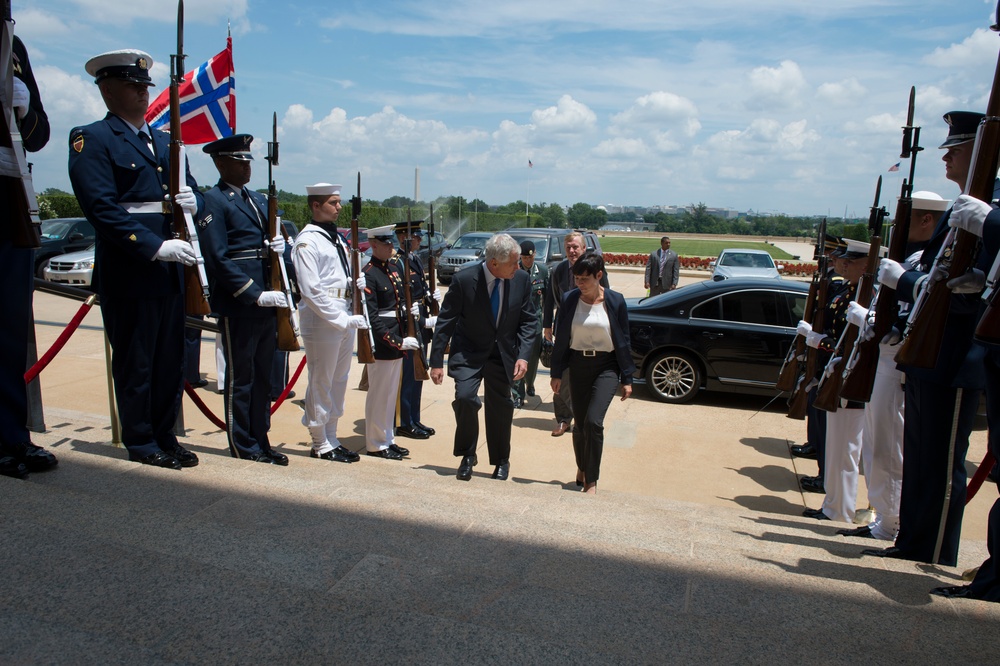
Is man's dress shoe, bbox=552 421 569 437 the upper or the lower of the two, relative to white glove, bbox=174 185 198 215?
lower

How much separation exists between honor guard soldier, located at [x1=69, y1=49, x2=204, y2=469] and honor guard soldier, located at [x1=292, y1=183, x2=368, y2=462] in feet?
4.26

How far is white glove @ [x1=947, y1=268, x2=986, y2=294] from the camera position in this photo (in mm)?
3096

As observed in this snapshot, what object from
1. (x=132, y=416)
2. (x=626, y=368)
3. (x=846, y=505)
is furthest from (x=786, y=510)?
(x=132, y=416)

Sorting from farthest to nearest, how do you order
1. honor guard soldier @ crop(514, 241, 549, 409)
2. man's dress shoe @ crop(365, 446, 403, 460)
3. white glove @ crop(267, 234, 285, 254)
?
honor guard soldier @ crop(514, 241, 549, 409) < man's dress shoe @ crop(365, 446, 403, 460) < white glove @ crop(267, 234, 285, 254)

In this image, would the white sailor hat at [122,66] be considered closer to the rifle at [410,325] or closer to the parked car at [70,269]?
the rifle at [410,325]

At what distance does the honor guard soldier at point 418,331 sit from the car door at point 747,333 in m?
3.48

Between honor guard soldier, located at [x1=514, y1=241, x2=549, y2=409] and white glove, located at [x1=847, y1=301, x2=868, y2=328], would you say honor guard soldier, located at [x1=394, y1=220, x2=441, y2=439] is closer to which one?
honor guard soldier, located at [x1=514, y1=241, x2=549, y2=409]

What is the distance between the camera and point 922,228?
4.65 metres

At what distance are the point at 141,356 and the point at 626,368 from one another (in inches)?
126

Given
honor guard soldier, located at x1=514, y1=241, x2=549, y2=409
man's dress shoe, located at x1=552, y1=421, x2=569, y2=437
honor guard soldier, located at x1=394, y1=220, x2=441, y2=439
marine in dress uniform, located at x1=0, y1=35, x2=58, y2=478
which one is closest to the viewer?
marine in dress uniform, located at x1=0, y1=35, x2=58, y2=478

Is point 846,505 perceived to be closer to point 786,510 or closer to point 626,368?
point 786,510

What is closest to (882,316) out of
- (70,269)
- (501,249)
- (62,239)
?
(501,249)

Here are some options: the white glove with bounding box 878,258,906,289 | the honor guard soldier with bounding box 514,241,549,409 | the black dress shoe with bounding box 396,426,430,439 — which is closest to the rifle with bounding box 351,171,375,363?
the black dress shoe with bounding box 396,426,430,439

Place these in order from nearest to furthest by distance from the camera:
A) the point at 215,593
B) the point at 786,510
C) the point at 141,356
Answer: the point at 215,593 < the point at 141,356 < the point at 786,510
